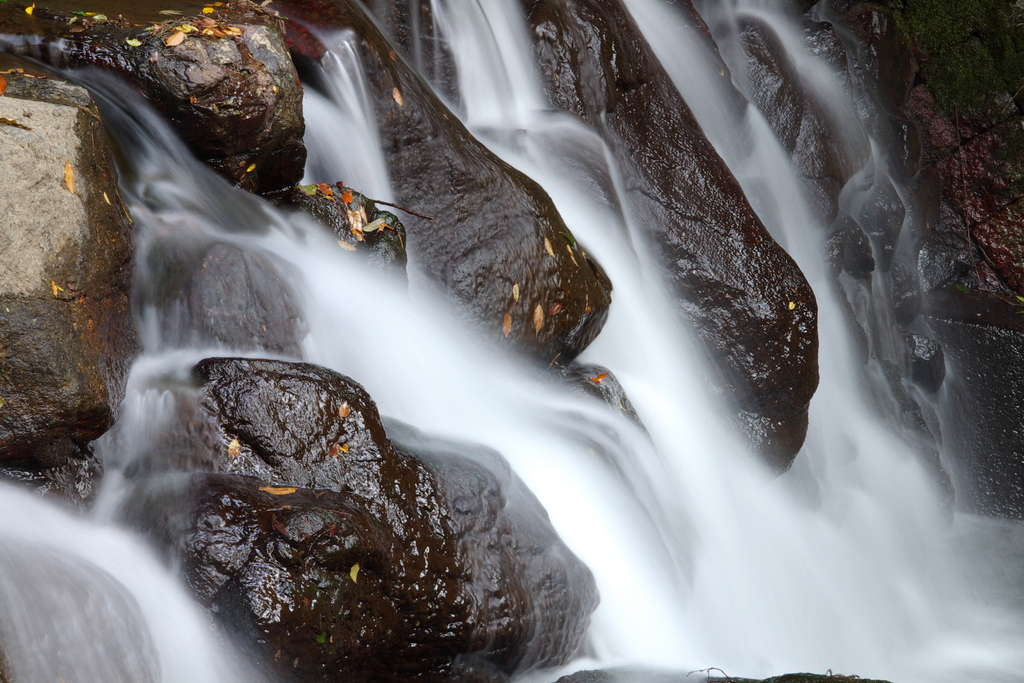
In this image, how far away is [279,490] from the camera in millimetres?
2613

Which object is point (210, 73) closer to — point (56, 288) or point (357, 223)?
point (357, 223)

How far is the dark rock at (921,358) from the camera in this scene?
787 centimetres

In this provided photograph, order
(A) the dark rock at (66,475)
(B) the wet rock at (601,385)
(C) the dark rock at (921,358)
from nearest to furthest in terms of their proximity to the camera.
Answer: (A) the dark rock at (66,475), (B) the wet rock at (601,385), (C) the dark rock at (921,358)

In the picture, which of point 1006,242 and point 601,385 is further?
point 1006,242

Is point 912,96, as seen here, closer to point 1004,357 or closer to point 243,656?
point 1004,357

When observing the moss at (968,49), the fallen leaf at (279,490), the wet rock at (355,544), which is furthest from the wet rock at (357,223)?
the moss at (968,49)

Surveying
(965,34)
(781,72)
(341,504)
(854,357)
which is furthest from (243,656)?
(965,34)

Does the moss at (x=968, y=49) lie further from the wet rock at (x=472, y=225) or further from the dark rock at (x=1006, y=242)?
the wet rock at (x=472, y=225)

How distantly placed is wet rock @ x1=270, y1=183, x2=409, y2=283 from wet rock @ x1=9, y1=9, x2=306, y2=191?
251 millimetres

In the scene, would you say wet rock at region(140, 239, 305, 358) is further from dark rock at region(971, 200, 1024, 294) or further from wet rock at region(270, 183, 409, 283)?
dark rock at region(971, 200, 1024, 294)

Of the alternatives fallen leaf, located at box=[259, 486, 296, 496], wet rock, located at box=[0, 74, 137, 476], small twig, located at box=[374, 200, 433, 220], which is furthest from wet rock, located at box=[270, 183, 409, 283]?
fallen leaf, located at box=[259, 486, 296, 496]

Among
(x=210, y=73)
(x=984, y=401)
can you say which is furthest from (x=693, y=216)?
(x=984, y=401)

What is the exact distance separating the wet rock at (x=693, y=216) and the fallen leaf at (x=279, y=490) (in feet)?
10.9

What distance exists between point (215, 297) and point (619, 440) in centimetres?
201
